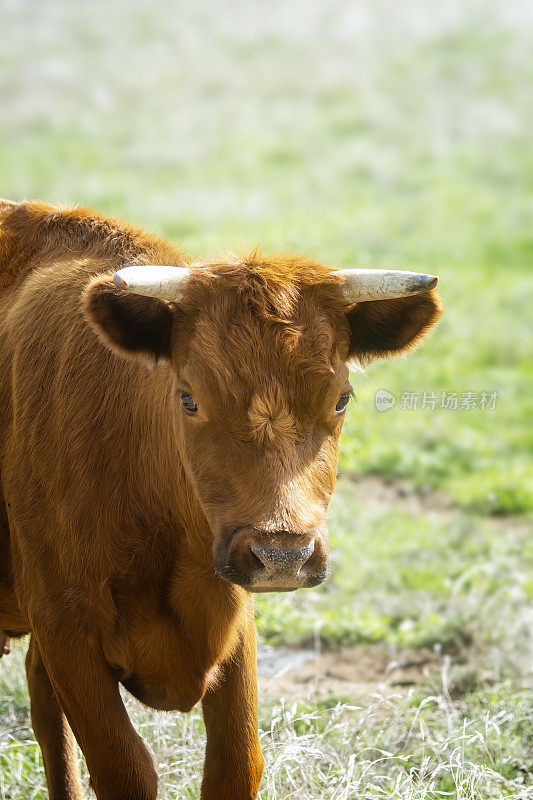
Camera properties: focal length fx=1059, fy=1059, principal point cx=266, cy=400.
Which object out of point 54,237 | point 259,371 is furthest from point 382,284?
point 54,237

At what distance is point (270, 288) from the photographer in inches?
136

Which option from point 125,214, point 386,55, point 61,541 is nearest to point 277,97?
point 386,55

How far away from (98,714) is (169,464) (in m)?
0.92

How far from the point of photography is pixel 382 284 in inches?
137

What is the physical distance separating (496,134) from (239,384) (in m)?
22.7

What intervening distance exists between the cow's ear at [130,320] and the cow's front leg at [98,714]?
1.01 m

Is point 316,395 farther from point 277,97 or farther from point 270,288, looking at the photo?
point 277,97

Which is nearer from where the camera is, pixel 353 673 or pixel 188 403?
pixel 188 403

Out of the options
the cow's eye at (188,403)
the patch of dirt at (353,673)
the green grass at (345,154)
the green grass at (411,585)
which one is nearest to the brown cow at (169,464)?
the cow's eye at (188,403)

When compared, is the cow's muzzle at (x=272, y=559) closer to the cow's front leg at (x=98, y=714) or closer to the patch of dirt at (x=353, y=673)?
the cow's front leg at (x=98, y=714)

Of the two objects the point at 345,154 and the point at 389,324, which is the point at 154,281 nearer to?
the point at 389,324

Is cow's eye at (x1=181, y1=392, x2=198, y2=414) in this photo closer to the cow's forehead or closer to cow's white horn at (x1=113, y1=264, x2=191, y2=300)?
the cow's forehead

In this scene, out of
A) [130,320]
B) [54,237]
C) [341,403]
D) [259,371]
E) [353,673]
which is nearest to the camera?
[259,371]

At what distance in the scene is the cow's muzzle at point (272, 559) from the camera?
3.04 metres
